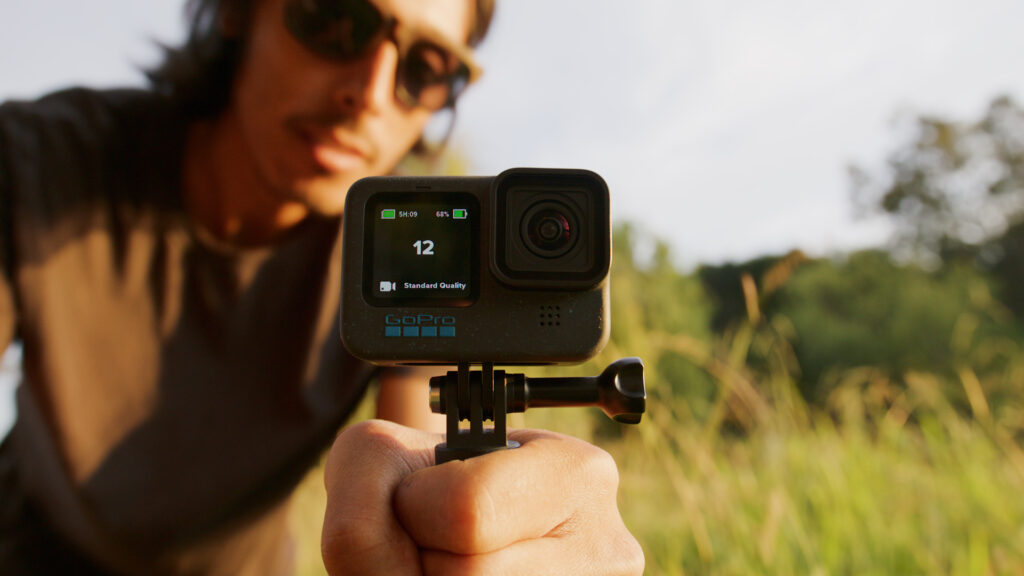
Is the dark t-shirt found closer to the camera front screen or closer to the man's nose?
the man's nose

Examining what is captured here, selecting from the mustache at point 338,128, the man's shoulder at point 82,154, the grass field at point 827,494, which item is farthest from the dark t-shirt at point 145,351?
the grass field at point 827,494

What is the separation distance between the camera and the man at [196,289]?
1651 millimetres

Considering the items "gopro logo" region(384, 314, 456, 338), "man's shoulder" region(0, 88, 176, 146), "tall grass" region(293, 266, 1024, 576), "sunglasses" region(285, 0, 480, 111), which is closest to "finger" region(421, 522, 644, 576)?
"gopro logo" region(384, 314, 456, 338)

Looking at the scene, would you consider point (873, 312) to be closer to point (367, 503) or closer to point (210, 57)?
point (210, 57)

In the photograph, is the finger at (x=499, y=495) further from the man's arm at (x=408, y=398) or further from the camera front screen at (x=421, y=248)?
the man's arm at (x=408, y=398)

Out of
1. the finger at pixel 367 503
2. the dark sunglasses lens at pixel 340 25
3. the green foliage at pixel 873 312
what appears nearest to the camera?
the finger at pixel 367 503

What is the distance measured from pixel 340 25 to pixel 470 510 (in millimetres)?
1386

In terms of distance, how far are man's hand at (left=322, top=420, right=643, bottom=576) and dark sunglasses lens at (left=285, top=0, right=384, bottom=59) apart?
3.91 feet

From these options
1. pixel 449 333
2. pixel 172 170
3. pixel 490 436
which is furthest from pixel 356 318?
pixel 172 170

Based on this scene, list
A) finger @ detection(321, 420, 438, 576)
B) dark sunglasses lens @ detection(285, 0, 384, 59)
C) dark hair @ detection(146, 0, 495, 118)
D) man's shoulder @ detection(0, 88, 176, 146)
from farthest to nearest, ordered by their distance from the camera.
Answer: dark hair @ detection(146, 0, 495, 118) < man's shoulder @ detection(0, 88, 176, 146) < dark sunglasses lens @ detection(285, 0, 384, 59) < finger @ detection(321, 420, 438, 576)

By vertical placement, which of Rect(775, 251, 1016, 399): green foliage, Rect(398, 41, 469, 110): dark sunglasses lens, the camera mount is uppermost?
Rect(398, 41, 469, 110): dark sunglasses lens

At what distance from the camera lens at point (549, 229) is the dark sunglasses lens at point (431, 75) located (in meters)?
1.09

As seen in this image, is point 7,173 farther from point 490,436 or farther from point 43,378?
point 490,436

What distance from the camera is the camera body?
2.49ft
